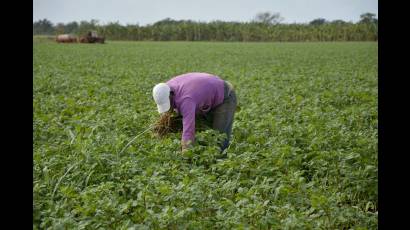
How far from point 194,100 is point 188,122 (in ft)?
1.17

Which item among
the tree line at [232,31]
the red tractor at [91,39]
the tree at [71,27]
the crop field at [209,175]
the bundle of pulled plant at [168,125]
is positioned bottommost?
the crop field at [209,175]

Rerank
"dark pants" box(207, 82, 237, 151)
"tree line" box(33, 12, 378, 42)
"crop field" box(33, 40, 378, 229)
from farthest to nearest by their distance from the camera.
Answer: "tree line" box(33, 12, 378, 42) < "dark pants" box(207, 82, 237, 151) < "crop field" box(33, 40, 378, 229)

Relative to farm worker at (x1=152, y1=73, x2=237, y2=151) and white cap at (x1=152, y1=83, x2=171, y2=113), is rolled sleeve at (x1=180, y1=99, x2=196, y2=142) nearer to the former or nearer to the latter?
farm worker at (x1=152, y1=73, x2=237, y2=151)

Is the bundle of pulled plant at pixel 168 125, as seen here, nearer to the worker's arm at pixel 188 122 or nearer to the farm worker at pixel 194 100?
the farm worker at pixel 194 100

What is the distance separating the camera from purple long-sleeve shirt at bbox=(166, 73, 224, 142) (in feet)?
17.7

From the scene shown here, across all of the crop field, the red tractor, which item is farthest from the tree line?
the crop field

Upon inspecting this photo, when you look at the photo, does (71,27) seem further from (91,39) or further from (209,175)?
(209,175)

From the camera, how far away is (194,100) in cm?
556

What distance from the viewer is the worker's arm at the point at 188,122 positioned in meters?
5.34

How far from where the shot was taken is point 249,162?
5.21m

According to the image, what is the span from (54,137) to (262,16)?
97240 mm

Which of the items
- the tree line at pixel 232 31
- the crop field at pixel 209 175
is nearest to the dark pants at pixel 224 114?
the crop field at pixel 209 175

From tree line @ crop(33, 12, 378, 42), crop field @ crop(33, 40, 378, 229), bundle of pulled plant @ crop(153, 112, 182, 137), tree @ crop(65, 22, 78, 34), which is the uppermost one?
tree @ crop(65, 22, 78, 34)
